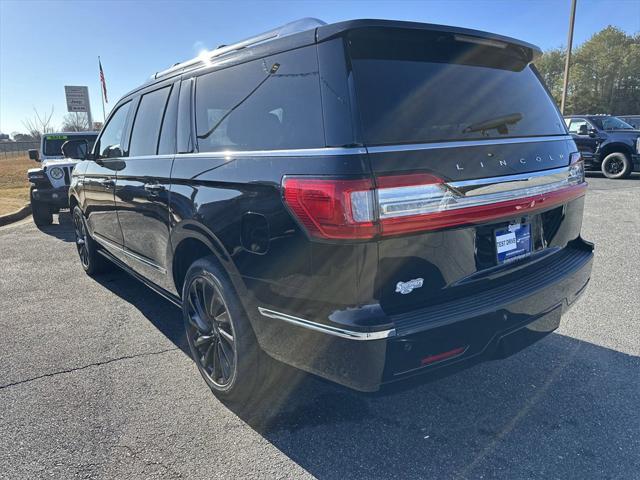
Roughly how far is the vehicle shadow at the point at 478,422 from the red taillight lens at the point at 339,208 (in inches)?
27.6

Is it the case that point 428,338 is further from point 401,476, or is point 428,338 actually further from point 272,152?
point 272,152

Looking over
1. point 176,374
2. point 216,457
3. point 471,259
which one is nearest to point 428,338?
point 471,259

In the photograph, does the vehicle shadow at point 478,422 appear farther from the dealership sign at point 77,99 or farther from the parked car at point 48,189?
Result: the dealership sign at point 77,99

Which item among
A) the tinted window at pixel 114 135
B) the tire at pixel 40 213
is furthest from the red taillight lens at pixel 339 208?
the tire at pixel 40 213

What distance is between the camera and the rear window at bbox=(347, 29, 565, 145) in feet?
6.17

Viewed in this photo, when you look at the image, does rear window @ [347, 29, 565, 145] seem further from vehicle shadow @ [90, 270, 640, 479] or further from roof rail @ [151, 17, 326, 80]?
vehicle shadow @ [90, 270, 640, 479]

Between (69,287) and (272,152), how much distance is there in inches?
158

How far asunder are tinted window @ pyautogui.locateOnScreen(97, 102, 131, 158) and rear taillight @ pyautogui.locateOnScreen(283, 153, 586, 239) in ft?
8.85

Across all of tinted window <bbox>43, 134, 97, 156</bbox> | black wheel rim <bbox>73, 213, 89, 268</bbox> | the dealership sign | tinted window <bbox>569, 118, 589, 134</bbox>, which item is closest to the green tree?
tinted window <bbox>569, 118, 589, 134</bbox>

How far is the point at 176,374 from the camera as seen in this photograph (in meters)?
3.06

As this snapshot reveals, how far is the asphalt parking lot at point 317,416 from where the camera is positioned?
216 centimetres

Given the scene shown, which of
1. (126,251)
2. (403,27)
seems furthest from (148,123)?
(403,27)

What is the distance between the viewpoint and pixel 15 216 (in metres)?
9.73

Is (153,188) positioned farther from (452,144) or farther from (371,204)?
(452,144)
